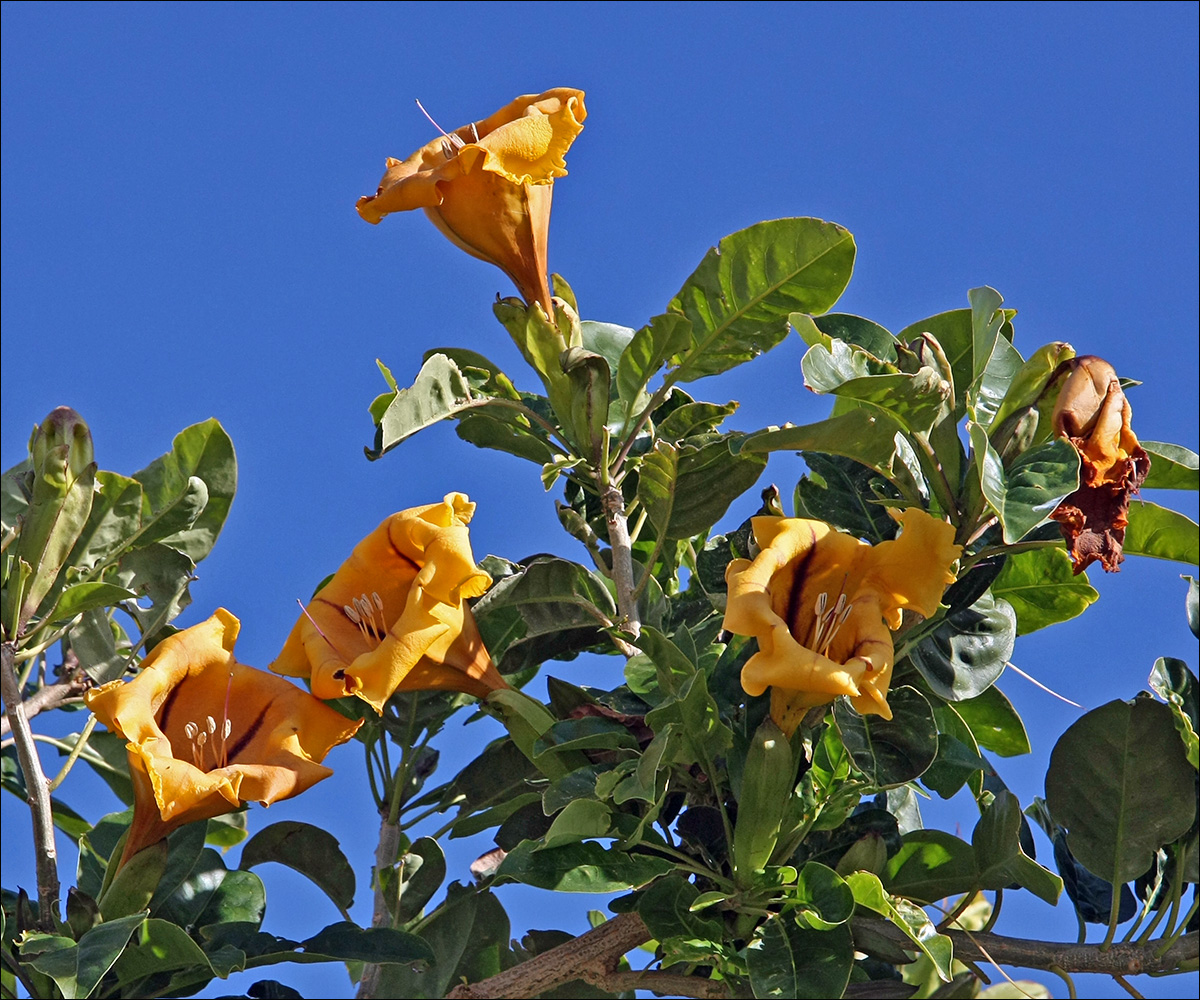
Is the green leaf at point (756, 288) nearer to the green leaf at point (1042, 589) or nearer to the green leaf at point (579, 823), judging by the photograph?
the green leaf at point (1042, 589)

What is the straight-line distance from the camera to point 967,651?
2797 millimetres

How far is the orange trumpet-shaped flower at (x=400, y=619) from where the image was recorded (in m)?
2.81

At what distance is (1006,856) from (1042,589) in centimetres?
58

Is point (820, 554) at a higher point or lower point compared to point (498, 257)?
lower

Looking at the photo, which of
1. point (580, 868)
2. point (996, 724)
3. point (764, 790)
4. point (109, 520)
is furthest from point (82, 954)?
point (996, 724)

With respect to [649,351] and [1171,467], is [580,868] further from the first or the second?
[1171,467]

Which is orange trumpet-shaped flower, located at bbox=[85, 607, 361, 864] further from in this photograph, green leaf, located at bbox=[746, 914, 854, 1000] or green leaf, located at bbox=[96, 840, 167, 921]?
green leaf, located at bbox=[746, 914, 854, 1000]

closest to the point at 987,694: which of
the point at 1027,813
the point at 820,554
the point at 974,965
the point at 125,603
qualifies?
the point at 1027,813

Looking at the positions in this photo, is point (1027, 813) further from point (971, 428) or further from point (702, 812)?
point (971, 428)

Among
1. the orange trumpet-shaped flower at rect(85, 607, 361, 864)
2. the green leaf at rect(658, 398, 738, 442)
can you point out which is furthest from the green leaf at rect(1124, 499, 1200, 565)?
the orange trumpet-shaped flower at rect(85, 607, 361, 864)

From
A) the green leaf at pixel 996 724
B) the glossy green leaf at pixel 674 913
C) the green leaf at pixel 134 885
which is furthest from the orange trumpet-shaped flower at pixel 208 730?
the green leaf at pixel 996 724

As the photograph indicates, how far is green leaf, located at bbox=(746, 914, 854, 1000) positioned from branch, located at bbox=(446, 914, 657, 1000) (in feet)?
0.99

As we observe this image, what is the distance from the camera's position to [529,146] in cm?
303

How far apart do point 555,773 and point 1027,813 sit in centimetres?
121
